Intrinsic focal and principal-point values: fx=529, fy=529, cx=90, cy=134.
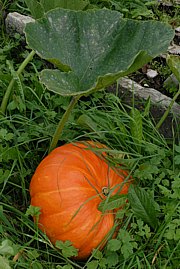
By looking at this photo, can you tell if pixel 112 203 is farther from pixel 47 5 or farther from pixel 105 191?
pixel 47 5

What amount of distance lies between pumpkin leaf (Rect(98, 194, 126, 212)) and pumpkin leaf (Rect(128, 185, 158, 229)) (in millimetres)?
35

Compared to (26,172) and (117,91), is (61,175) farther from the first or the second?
(117,91)

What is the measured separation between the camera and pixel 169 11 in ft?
11.6

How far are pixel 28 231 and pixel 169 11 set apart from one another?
1.90 m

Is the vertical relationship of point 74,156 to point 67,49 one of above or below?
below

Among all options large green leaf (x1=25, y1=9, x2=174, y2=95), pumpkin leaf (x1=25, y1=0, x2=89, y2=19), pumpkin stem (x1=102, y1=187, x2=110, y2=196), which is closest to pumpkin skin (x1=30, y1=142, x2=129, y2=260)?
pumpkin stem (x1=102, y1=187, x2=110, y2=196)

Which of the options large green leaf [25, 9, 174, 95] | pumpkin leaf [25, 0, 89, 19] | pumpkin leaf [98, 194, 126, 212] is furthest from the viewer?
pumpkin leaf [25, 0, 89, 19]

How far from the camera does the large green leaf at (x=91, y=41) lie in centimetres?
210

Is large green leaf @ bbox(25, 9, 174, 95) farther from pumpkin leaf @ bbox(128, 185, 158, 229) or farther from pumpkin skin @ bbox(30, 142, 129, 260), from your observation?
pumpkin leaf @ bbox(128, 185, 158, 229)

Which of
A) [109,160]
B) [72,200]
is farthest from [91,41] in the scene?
[72,200]

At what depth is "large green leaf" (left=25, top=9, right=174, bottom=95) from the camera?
6.89 feet

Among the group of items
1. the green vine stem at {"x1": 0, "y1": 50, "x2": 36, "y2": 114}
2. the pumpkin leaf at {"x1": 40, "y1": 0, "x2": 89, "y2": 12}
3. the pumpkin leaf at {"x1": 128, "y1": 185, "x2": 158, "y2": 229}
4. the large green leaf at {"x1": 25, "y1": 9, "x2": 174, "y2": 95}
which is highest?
the pumpkin leaf at {"x1": 40, "y1": 0, "x2": 89, "y2": 12}

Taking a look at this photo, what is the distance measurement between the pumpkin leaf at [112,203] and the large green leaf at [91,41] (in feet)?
1.59

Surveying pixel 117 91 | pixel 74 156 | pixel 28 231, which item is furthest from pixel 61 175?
pixel 117 91
